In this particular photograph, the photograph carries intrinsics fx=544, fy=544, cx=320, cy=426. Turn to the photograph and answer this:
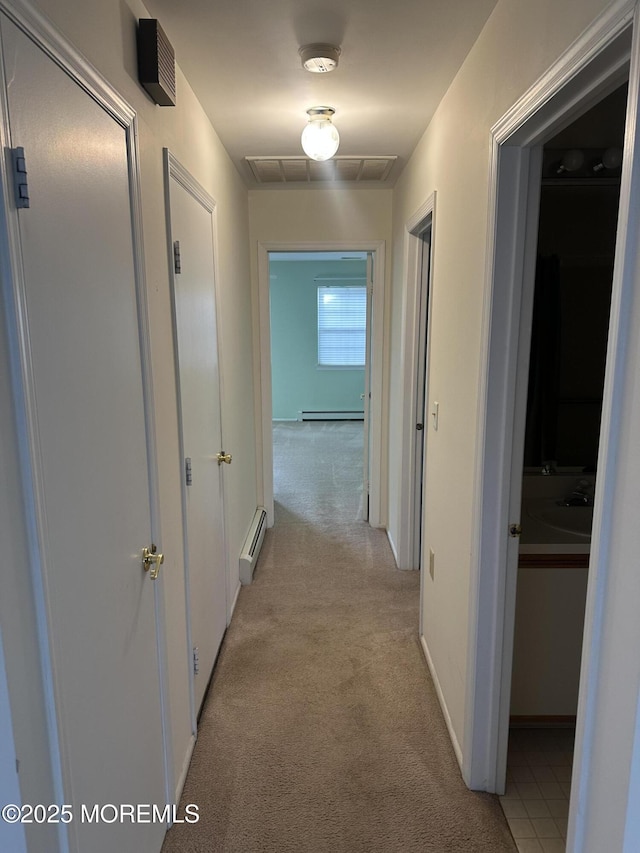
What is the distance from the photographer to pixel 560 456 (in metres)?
2.48

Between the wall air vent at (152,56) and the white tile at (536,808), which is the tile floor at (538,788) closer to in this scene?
the white tile at (536,808)

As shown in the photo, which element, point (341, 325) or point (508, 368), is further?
point (341, 325)

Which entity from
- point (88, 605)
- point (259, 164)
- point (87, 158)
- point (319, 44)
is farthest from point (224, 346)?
point (88, 605)

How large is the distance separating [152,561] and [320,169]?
265cm

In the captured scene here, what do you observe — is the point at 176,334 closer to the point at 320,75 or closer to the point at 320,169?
the point at 320,75

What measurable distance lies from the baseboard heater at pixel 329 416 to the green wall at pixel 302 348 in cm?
8

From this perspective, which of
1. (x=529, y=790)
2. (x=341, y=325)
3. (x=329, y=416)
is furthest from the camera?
(x=329, y=416)

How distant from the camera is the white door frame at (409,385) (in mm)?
3129

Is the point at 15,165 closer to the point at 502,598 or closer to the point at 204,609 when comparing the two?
the point at 502,598

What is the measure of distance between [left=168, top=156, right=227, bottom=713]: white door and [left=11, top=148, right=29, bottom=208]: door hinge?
0.95m

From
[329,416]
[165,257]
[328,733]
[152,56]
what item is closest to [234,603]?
[328,733]

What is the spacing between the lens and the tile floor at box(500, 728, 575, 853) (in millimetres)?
1679

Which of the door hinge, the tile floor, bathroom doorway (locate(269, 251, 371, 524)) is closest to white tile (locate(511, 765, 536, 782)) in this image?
the tile floor

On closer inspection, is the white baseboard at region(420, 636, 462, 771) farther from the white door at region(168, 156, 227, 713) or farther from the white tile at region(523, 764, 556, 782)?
the white door at region(168, 156, 227, 713)
